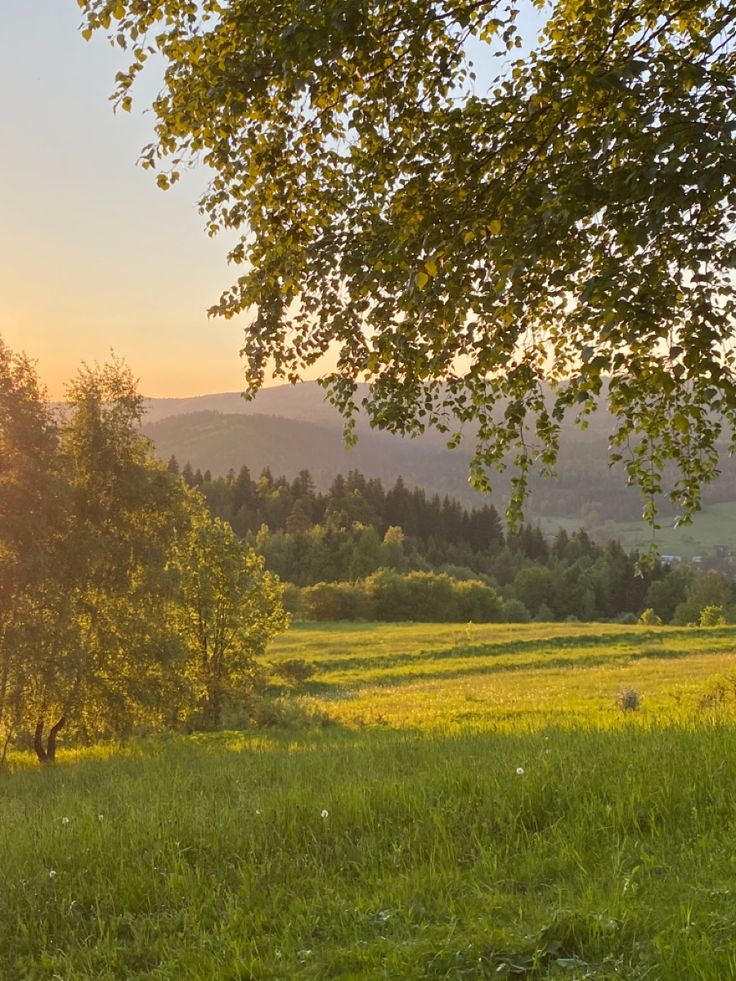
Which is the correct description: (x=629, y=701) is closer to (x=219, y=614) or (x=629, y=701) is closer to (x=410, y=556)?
(x=219, y=614)

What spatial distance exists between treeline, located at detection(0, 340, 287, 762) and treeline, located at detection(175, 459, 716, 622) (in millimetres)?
65673

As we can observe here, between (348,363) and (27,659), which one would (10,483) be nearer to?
(27,659)

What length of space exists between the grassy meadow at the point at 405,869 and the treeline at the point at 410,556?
7880cm

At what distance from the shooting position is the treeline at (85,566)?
60.5 feet

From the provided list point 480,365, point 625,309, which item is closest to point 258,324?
point 480,365

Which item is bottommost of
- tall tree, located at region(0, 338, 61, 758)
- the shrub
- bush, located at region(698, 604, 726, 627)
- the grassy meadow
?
bush, located at region(698, 604, 726, 627)

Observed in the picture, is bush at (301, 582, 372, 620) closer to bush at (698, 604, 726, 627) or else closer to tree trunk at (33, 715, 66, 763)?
bush at (698, 604, 726, 627)

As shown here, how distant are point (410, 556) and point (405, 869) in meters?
119

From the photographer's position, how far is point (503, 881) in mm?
4879

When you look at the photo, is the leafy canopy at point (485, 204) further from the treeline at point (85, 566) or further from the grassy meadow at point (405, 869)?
the treeline at point (85, 566)

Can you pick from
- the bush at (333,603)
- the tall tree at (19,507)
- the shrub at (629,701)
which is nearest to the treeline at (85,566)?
the tall tree at (19,507)

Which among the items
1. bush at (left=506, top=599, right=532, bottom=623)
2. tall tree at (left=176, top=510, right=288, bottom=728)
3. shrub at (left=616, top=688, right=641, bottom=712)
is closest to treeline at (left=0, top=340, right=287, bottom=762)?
tall tree at (left=176, top=510, right=288, bottom=728)

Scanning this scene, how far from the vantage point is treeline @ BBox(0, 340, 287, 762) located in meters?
18.4

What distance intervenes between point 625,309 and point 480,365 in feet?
4.97
